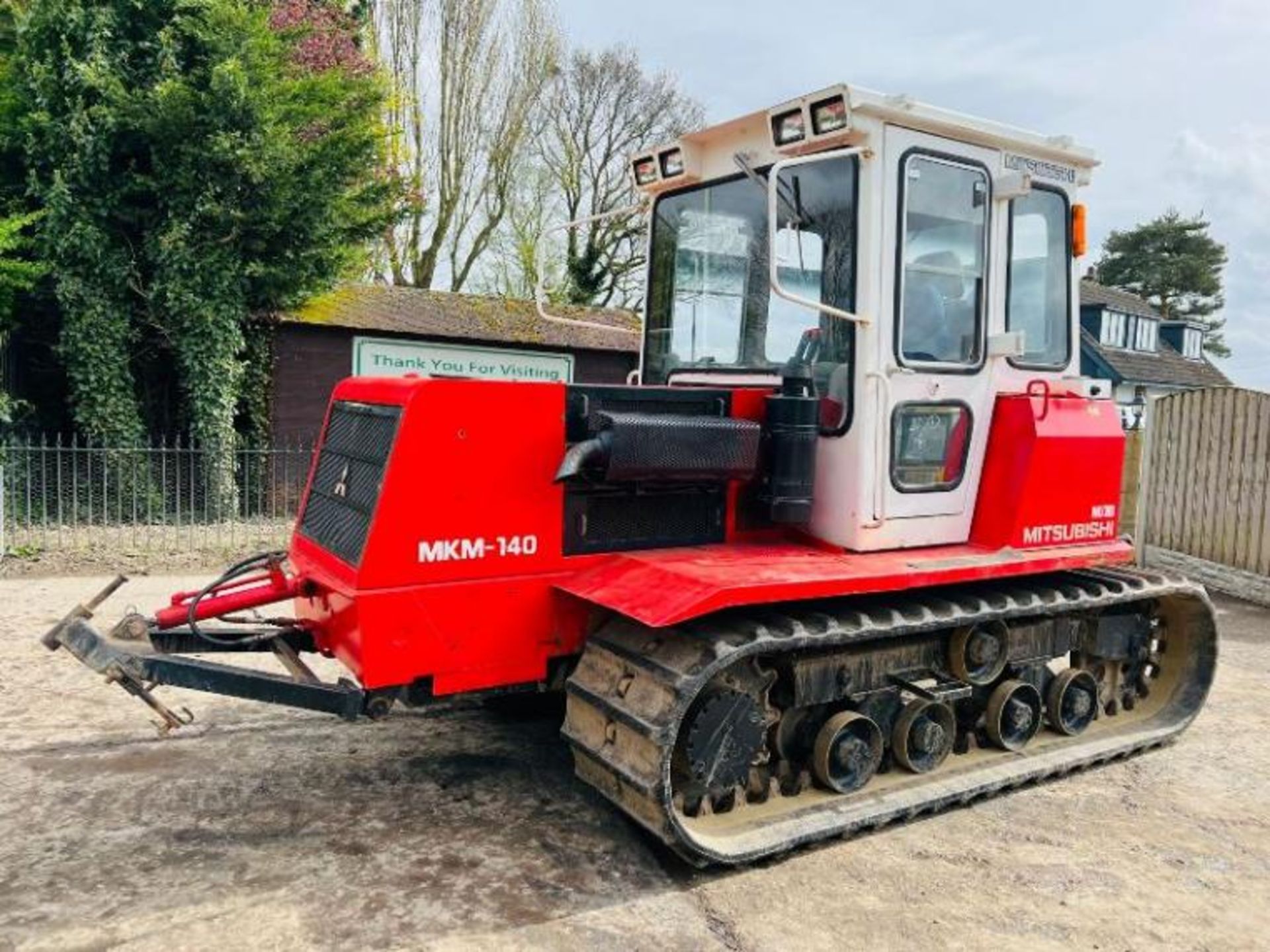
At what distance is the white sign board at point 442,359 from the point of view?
45.1 feet

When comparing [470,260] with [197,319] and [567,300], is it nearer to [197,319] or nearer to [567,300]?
[567,300]

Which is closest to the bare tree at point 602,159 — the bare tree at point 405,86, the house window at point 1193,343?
the bare tree at point 405,86

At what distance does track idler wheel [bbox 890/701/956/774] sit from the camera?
176 inches

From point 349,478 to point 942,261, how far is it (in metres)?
2.76

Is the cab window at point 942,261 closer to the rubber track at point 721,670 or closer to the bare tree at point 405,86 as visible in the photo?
the rubber track at point 721,670

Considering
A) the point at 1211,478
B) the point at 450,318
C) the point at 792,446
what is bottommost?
the point at 1211,478

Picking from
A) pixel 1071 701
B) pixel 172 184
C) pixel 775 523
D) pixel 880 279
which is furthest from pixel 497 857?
pixel 172 184

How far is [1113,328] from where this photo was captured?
32.5 metres

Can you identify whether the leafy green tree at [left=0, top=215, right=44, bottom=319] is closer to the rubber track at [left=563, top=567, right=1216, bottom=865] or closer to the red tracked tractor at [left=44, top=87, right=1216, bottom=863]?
the red tracked tractor at [left=44, top=87, right=1216, bottom=863]

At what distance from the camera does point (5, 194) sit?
11961 mm

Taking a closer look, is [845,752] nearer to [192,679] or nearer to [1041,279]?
[1041,279]

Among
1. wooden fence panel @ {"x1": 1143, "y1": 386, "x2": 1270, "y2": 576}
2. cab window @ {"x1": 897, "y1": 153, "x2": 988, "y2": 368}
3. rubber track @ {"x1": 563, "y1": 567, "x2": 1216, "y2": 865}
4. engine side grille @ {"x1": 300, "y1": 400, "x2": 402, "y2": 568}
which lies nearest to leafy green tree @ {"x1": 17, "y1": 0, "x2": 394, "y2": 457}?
engine side grille @ {"x1": 300, "y1": 400, "x2": 402, "y2": 568}

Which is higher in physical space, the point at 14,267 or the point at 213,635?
the point at 14,267

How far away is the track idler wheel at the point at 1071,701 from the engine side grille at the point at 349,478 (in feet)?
11.7
